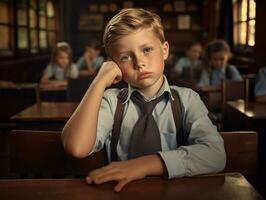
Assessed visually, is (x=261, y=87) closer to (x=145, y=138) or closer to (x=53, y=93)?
A: (x=53, y=93)

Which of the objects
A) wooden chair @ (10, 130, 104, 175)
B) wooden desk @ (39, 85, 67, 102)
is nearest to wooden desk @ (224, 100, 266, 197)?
wooden chair @ (10, 130, 104, 175)

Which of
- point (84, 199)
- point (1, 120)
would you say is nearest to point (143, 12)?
point (84, 199)

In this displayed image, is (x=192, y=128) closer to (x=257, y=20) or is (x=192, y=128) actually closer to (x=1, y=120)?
(x=1, y=120)

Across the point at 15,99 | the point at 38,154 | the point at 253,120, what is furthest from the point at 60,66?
the point at 38,154

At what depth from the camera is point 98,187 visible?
94 centimetres

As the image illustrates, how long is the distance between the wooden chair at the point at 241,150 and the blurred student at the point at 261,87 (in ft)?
5.50

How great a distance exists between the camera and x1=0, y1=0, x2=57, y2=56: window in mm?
5029

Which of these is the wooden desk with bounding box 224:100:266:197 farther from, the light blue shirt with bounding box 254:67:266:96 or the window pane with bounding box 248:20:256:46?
the window pane with bounding box 248:20:256:46

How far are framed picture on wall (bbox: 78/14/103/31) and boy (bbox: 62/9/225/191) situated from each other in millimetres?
8619

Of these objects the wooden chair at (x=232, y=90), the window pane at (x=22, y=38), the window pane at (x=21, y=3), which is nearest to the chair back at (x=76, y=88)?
the wooden chair at (x=232, y=90)

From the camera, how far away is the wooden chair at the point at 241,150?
1.32 m

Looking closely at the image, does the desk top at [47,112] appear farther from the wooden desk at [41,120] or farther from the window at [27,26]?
the window at [27,26]

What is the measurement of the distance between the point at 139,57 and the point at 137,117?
20 cm

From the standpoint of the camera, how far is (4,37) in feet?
16.2
